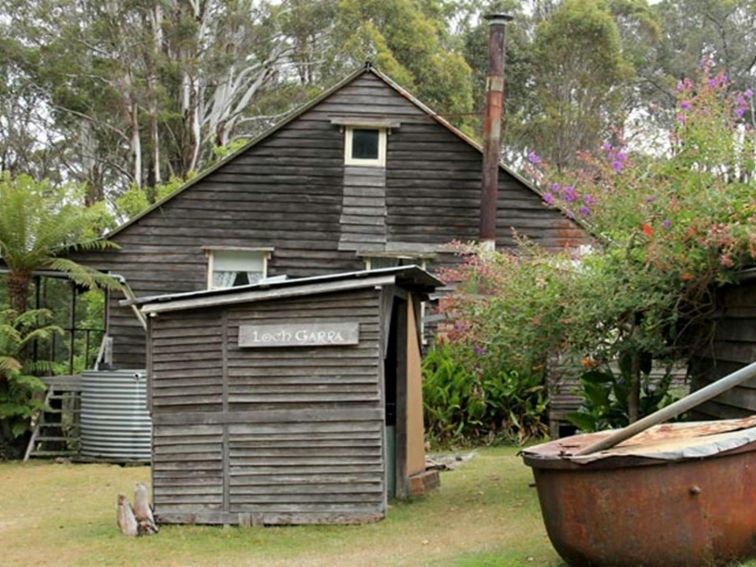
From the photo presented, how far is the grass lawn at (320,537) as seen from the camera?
9.08 meters

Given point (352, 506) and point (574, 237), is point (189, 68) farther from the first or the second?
point (352, 506)

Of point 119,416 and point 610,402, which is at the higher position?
point 610,402

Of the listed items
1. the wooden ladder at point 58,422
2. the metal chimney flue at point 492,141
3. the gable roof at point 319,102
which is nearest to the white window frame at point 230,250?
the gable roof at point 319,102

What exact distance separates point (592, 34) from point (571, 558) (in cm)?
3428

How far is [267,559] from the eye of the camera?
9.22 metres

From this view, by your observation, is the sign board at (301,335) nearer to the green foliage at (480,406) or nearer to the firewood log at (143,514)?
the firewood log at (143,514)

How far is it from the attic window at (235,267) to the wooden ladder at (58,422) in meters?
3.73

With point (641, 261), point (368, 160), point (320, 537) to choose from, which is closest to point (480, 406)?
point (368, 160)

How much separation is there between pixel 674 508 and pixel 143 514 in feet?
18.2

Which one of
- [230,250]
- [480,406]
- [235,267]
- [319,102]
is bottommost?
[480,406]

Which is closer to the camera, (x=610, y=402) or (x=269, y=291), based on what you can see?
(x=269, y=291)

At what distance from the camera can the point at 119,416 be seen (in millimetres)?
16922

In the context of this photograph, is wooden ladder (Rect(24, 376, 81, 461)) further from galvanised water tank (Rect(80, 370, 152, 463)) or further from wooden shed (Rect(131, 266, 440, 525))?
wooden shed (Rect(131, 266, 440, 525))

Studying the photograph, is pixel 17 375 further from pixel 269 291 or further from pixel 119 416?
pixel 269 291
